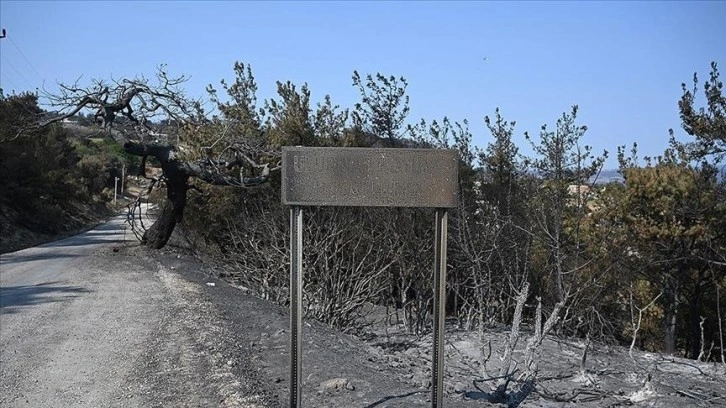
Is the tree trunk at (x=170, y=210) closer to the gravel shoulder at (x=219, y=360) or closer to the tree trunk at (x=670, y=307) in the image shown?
the gravel shoulder at (x=219, y=360)

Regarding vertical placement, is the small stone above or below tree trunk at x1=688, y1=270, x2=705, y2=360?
above

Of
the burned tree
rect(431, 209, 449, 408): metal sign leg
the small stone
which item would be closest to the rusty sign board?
rect(431, 209, 449, 408): metal sign leg

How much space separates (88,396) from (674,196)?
691 inches

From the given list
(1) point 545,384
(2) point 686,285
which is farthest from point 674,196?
(1) point 545,384

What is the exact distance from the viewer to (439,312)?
6.36 metres

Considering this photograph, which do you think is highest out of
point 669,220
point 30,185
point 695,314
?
point 30,185

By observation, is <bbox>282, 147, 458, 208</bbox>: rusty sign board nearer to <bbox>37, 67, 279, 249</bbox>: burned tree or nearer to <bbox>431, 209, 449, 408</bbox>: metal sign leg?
<bbox>431, 209, 449, 408</bbox>: metal sign leg

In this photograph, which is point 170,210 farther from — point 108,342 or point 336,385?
point 336,385

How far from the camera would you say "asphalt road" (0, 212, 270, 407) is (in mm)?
7184

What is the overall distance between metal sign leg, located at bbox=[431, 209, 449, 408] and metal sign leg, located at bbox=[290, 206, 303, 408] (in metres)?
1.18

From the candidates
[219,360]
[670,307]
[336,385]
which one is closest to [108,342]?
[219,360]

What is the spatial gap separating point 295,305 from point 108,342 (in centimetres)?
435

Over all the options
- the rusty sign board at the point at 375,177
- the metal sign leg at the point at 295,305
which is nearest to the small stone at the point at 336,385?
the metal sign leg at the point at 295,305

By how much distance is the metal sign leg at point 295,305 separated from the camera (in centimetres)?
623
